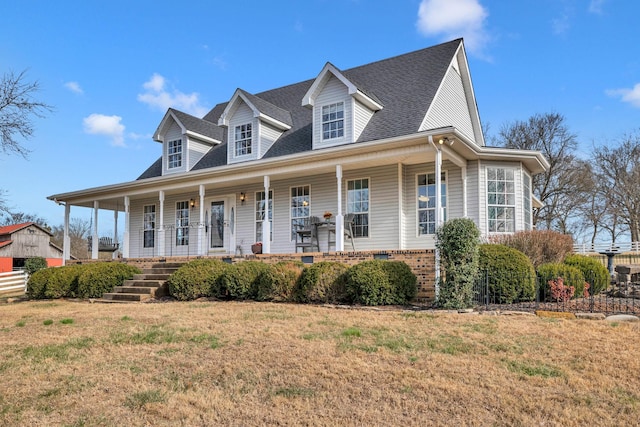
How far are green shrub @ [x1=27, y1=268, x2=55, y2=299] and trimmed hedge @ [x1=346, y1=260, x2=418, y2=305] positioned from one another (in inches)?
360

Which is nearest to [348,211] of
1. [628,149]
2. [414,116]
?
[414,116]

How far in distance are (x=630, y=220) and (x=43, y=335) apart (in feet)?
110

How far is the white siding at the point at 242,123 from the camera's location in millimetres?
15547

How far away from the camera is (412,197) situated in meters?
13.3

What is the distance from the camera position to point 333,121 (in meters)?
14.1

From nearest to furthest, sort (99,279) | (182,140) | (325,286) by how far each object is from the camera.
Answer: (325,286) < (99,279) < (182,140)

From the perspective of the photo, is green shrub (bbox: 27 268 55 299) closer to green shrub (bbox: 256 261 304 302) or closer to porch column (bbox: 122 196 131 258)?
porch column (bbox: 122 196 131 258)

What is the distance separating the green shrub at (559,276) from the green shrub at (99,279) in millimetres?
10196

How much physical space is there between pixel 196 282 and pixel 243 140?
624cm

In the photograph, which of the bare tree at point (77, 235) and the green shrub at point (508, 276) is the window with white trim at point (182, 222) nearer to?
the green shrub at point (508, 276)

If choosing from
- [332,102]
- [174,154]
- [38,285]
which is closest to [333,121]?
[332,102]

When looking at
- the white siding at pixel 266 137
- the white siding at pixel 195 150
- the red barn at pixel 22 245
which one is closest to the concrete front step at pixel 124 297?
the white siding at pixel 266 137

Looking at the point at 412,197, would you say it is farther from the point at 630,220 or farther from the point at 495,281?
the point at 630,220

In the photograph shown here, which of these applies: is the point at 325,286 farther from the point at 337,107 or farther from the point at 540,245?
the point at 337,107
